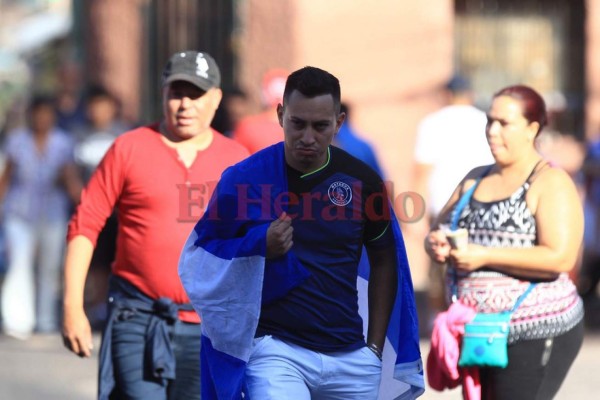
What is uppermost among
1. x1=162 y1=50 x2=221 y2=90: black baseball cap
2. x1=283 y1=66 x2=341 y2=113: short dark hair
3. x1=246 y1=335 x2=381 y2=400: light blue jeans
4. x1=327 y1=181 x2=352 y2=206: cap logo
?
x1=162 y1=50 x2=221 y2=90: black baseball cap

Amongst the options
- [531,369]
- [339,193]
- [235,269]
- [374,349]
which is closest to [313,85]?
[339,193]

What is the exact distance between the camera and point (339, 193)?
484 cm

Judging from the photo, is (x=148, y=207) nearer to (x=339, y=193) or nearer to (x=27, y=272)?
(x=339, y=193)

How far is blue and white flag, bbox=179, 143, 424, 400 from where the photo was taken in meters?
4.80

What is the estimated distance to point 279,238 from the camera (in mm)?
4668

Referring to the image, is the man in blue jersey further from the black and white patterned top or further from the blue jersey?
the black and white patterned top

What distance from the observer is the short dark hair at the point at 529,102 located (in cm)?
575

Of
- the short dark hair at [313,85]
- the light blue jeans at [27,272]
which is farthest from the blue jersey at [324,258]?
the light blue jeans at [27,272]

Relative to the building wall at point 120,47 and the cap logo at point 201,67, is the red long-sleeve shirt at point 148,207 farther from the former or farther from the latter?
the building wall at point 120,47

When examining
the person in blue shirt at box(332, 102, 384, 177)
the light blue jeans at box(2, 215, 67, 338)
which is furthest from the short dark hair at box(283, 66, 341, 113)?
the light blue jeans at box(2, 215, 67, 338)

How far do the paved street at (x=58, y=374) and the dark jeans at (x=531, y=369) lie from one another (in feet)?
10.6

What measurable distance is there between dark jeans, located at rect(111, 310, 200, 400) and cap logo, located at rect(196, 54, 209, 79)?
105cm

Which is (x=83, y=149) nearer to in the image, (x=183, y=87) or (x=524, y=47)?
(x=524, y=47)

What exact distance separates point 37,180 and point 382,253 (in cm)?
695
